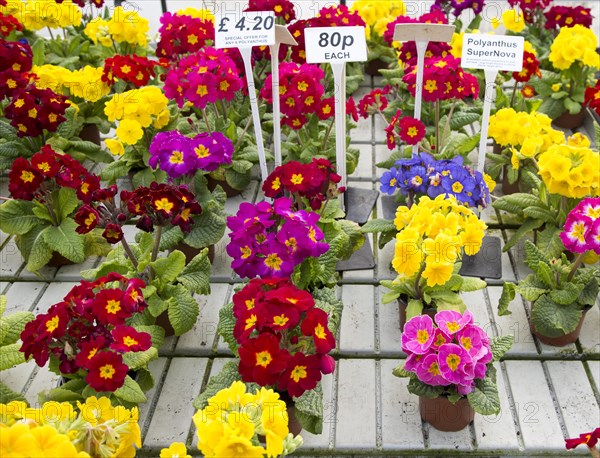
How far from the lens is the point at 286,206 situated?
8.01 ft

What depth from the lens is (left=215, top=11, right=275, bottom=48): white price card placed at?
9.66 ft

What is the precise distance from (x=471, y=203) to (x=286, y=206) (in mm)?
759

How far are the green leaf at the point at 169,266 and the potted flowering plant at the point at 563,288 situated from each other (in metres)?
1.10

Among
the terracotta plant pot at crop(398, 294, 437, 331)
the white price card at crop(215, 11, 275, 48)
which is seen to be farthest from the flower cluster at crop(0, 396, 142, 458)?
the white price card at crop(215, 11, 275, 48)

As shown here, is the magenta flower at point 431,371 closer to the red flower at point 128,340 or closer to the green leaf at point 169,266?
the red flower at point 128,340

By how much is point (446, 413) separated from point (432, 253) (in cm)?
49

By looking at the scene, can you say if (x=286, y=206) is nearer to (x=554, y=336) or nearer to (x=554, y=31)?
(x=554, y=336)

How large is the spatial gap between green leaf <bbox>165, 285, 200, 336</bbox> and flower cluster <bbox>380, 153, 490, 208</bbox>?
897 millimetres

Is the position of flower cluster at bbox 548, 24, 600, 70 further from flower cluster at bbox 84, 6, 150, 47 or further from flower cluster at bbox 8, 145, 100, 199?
flower cluster at bbox 8, 145, 100, 199

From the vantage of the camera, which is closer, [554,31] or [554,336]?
[554,336]

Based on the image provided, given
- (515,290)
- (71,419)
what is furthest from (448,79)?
(71,419)

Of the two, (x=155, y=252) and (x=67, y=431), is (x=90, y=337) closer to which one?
(x=67, y=431)

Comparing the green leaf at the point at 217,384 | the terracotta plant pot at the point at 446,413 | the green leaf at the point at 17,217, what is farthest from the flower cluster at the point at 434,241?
the green leaf at the point at 17,217

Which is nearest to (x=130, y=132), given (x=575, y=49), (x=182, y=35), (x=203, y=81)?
(x=203, y=81)
